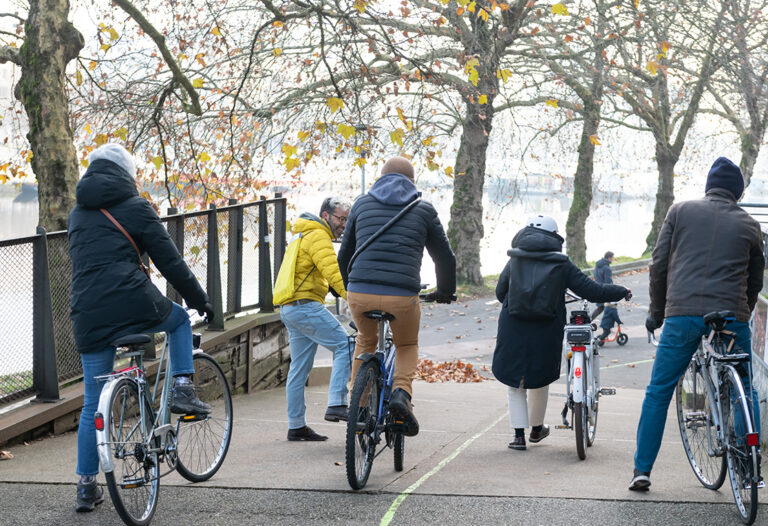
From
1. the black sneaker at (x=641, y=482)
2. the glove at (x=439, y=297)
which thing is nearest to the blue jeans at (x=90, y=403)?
the glove at (x=439, y=297)

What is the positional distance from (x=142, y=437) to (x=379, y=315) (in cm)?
149

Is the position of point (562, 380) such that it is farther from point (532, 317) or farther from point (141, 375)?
point (141, 375)

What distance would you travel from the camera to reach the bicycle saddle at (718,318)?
4711mm

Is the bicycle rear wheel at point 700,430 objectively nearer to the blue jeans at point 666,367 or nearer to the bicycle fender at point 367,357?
the blue jeans at point 666,367

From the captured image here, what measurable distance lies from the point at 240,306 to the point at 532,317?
399 centimetres

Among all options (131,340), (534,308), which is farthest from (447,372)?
(131,340)

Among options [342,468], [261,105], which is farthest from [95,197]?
[261,105]

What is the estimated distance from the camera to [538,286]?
253 inches

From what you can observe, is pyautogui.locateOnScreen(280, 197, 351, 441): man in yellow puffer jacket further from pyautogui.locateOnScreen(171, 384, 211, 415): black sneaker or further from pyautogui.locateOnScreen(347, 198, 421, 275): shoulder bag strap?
pyautogui.locateOnScreen(171, 384, 211, 415): black sneaker

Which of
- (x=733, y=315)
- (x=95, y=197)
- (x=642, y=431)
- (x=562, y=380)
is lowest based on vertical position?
(x=562, y=380)

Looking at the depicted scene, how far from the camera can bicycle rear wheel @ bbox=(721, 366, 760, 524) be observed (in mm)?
4336

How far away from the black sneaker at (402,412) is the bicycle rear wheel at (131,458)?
1.38 meters

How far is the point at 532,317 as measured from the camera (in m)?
6.50

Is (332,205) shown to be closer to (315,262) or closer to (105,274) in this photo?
(315,262)
